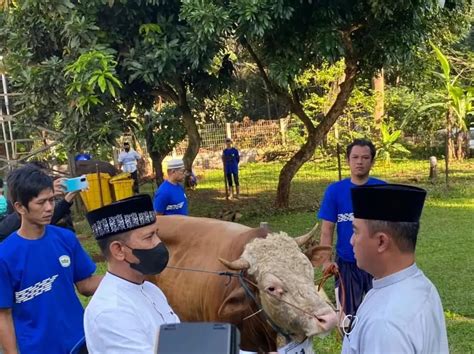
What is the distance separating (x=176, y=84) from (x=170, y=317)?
7688 mm

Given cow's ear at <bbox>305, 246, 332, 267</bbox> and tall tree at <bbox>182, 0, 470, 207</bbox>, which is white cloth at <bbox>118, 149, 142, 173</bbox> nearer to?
tall tree at <bbox>182, 0, 470, 207</bbox>

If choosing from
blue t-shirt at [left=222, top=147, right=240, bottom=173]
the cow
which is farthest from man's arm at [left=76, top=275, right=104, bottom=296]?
blue t-shirt at [left=222, top=147, right=240, bottom=173]

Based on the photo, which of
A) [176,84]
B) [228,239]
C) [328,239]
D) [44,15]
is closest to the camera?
[228,239]

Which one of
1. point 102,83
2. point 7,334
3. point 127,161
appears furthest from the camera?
point 127,161

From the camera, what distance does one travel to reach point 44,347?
3.38 meters

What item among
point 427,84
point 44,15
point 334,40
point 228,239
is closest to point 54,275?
point 228,239

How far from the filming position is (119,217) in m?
2.67

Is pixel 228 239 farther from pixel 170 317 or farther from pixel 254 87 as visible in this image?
pixel 254 87

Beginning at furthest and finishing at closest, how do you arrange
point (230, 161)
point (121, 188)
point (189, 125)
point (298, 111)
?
point (230, 161), point (298, 111), point (121, 188), point (189, 125)

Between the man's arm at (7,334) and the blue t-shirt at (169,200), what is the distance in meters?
3.45

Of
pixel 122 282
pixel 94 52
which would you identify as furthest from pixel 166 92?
pixel 122 282

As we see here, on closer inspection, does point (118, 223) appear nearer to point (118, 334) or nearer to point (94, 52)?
point (118, 334)

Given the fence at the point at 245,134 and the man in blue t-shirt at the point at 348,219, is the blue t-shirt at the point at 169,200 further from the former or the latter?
the fence at the point at 245,134

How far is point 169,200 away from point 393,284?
4.78 metres
